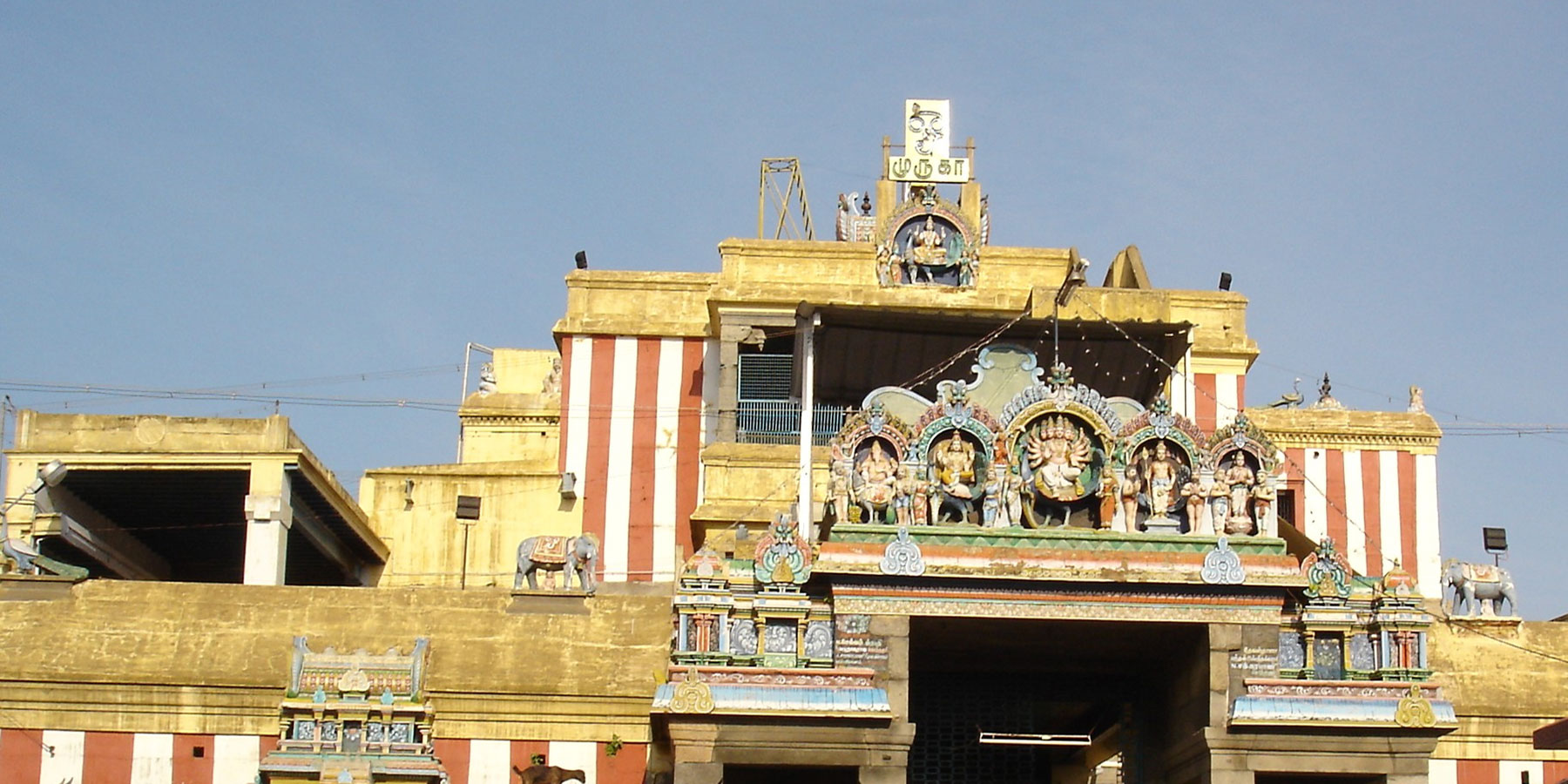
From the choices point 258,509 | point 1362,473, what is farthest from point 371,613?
point 1362,473

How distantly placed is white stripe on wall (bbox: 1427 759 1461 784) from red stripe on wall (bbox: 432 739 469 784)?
557 inches

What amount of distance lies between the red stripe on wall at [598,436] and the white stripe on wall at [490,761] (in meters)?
11.3

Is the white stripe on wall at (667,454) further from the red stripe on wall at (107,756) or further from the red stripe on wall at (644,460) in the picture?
the red stripe on wall at (107,756)

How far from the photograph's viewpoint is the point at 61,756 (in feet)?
103

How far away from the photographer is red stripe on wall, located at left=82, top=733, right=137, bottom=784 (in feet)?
103

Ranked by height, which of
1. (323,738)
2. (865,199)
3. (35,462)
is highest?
(865,199)

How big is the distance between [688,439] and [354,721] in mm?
14561

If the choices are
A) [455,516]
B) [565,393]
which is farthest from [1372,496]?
[455,516]

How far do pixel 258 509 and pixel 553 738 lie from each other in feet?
32.0

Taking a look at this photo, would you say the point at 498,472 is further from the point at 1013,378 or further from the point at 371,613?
the point at 1013,378

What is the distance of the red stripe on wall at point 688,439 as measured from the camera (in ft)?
140

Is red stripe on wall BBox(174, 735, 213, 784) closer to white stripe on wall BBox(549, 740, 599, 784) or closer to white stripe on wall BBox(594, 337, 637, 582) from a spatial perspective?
white stripe on wall BBox(549, 740, 599, 784)

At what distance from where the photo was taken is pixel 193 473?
130ft

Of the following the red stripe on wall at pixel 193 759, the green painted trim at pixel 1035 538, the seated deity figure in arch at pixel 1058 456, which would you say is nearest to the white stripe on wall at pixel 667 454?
the red stripe on wall at pixel 193 759
